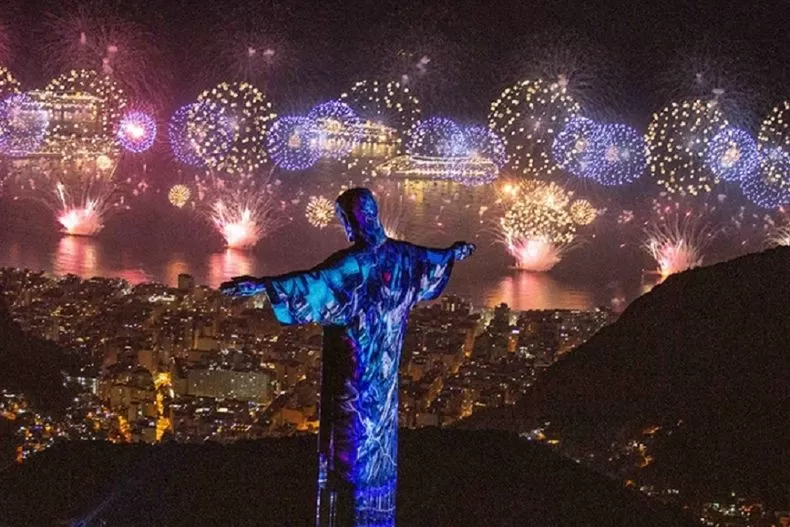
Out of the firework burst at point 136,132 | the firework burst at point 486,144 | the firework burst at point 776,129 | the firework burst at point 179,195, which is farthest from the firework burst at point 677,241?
the firework burst at point 136,132

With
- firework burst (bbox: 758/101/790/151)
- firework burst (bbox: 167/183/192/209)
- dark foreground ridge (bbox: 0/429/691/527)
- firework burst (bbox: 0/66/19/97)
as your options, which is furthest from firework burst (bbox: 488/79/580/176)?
dark foreground ridge (bbox: 0/429/691/527)

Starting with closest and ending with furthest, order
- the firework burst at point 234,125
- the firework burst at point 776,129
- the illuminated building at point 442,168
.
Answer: the firework burst at point 776,129, the firework burst at point 234,125, the illuminated building at point 442,168

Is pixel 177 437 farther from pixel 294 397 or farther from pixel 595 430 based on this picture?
pixel 595 430

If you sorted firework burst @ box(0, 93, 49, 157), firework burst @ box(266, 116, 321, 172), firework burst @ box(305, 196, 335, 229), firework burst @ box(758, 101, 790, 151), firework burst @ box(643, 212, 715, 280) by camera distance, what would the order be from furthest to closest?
firework burst @ box(266, 116, 321, 172)
firework burst @ box(0, 93, 49, 157)
firework burst @ box(305, 196, 335, 229)
firework burst @ box(758, 101, 790, 151)
firework burst @ box(643, 212, 715, 280)

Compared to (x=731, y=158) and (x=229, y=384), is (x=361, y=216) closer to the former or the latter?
(x=229, y=384)

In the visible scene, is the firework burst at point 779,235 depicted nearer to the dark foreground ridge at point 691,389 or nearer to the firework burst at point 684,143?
the firework burst at point 684,143

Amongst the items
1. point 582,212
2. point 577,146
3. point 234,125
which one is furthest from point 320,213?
point 577,146

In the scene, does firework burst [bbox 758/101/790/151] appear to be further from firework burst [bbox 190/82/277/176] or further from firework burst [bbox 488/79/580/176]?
firework burst [bbox 190/82/277/176]

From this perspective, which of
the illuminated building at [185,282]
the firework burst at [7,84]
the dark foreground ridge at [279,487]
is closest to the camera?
the dark foreground ridge at [279,487]
